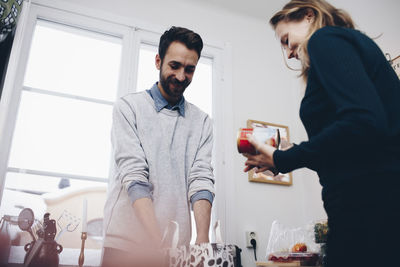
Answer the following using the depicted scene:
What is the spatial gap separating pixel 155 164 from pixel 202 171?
20cm

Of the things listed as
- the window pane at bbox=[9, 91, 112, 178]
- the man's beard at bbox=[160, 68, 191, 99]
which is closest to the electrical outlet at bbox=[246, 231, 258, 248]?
the window pane at bbox=[9, 91, 112, 178]

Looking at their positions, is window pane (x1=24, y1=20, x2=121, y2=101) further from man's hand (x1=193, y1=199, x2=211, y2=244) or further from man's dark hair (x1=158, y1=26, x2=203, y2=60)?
man's hand (x1=193, y1=199, x2=211, y2=244)

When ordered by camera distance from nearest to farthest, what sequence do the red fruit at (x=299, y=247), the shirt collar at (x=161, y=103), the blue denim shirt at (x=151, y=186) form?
the blue denim shirt at (x=151, y=186)
the shirt collar at (x=161, y=103)
the red fruit at (x=299, y=247)

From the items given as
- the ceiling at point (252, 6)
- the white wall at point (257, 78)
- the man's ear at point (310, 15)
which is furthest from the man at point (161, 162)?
the ceiling at point (252, 6)

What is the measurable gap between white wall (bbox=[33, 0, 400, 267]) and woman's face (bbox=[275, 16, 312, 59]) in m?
1.56

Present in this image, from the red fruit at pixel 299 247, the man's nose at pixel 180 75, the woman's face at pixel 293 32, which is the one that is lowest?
the red fruit at pixel 299 247

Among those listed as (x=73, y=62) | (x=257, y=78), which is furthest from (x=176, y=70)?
(x=257, y=78)

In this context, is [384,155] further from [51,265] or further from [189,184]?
[51,265]

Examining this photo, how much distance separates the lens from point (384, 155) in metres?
0.65

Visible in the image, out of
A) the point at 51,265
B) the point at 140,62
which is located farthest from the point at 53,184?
the point at 140,62

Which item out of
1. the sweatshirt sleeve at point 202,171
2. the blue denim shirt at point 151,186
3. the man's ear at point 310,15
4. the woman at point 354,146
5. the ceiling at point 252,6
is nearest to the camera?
the woman at point 354,146

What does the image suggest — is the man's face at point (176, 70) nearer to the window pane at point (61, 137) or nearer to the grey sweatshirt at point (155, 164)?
the grey sweatshirt at point (155, 164)

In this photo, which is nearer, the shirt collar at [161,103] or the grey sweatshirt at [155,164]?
the grey sweatshirt at [155,164]

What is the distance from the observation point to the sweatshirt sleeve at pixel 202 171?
54.9 inches
